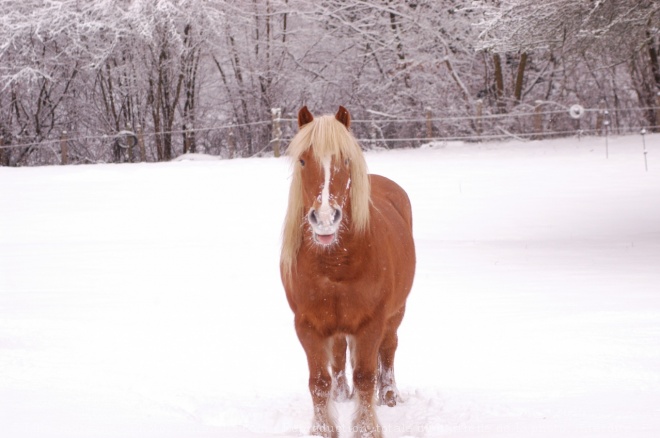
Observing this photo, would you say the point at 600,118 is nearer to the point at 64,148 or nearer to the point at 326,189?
the point at 64,148

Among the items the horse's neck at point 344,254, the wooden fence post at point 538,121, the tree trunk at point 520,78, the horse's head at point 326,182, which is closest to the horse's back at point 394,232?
the horse's neck at point 344,254

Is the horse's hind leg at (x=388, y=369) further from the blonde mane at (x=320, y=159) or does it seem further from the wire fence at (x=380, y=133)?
the wire fence at (x=380, y=133)

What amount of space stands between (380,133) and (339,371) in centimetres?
1942

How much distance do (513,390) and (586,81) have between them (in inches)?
799

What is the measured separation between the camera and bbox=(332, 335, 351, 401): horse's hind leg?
13.9 ft

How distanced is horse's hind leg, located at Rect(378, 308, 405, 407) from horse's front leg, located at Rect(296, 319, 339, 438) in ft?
2.36

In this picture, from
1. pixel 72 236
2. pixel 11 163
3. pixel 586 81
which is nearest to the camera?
pixel 72 236

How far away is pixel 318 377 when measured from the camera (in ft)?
13.0

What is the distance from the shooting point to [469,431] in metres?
4.08

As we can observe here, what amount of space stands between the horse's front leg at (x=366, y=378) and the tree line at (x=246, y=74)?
18.9m

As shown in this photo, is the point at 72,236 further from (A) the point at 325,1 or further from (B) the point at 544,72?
(B) the point at 544,72

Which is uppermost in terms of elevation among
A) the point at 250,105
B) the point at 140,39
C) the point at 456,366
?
the point at 140,39

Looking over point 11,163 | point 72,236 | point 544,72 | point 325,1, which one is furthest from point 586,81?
point 11,163

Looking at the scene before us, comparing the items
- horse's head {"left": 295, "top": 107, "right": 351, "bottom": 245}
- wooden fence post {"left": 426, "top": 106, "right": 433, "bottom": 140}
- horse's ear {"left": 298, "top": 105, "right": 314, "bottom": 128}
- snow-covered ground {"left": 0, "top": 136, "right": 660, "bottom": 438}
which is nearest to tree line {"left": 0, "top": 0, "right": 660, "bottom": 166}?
wooden fence post {"left": 426, "top": 106, "right": 433, "bottom": 140}
